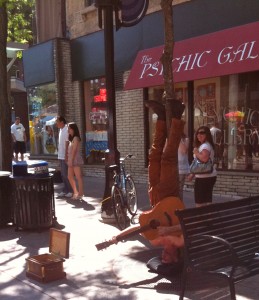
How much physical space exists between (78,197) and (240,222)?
599 centimetres

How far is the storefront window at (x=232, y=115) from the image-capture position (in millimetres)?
8766

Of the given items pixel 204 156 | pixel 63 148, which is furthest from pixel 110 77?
pixel 63 148

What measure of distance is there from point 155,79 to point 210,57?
1.50m

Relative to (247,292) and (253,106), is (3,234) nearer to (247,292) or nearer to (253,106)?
(247,292)

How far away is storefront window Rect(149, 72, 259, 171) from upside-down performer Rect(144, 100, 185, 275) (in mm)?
4429

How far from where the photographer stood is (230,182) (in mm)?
9016

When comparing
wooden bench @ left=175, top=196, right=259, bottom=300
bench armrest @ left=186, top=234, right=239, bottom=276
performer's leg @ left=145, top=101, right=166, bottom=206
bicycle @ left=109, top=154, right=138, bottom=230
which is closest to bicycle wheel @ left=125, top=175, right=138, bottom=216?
bicycle @ left=109, top=154, right=138, bottom=230

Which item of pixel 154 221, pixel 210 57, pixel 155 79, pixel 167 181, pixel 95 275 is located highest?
pixel 210 57

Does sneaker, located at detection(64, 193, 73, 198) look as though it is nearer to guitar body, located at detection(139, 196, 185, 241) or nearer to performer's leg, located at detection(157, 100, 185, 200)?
performer's leg, located at detection(157, 100, 185, 200)

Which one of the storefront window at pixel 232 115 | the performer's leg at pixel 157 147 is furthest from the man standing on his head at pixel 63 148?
the performer's leg at pixel 157 147

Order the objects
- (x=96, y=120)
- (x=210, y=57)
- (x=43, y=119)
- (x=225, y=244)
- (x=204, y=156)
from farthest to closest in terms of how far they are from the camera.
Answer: (x=43, y=119) → (x=96, y=120) → (x=210, y=57) → (x=204, y=156) → (x=225, y=244)

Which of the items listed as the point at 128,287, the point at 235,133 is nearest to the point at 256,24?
the point at 235,133

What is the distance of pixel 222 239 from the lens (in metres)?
3.43

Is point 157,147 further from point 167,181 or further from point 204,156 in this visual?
point 204,156
